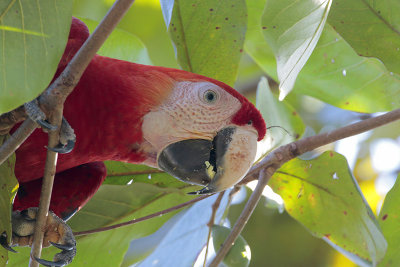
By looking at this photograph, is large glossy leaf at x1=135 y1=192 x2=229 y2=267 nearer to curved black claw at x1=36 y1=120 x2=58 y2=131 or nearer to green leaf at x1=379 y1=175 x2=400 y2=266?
green leaf at x1=379 y1=175 x2=400 y2=266

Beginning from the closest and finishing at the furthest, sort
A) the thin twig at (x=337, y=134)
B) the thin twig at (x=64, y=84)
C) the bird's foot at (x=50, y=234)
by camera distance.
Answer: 1. the thin twig at (x=64, y=84)
2. the thin twig at (x=337, y=134)
3. the bird's foot at (x=50, y=234)

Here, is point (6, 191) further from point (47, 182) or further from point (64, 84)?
point (64, 84)

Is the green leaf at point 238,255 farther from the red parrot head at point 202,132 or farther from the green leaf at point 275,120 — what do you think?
the green leaf at point 275,120

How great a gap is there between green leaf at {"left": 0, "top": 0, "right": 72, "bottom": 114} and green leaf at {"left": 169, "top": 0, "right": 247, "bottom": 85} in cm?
64

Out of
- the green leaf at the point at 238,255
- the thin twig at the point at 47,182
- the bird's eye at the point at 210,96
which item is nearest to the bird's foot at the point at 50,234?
the thin twig at the point at 47,182

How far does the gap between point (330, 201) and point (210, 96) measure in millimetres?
531

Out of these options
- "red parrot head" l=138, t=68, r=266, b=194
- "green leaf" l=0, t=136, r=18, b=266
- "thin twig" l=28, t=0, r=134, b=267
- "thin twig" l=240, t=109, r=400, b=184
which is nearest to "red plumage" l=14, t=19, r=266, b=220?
"red parrot head" l=138, t=68, r=266, b=194

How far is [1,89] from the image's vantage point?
39.8 inches

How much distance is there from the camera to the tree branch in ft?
4.65

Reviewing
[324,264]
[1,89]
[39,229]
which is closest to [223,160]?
[39,229]

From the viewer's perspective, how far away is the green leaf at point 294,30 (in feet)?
3.95

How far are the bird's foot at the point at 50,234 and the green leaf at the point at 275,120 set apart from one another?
2.11ft

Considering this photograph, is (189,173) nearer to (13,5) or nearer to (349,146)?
(13,5)

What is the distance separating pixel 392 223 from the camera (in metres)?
1.67
